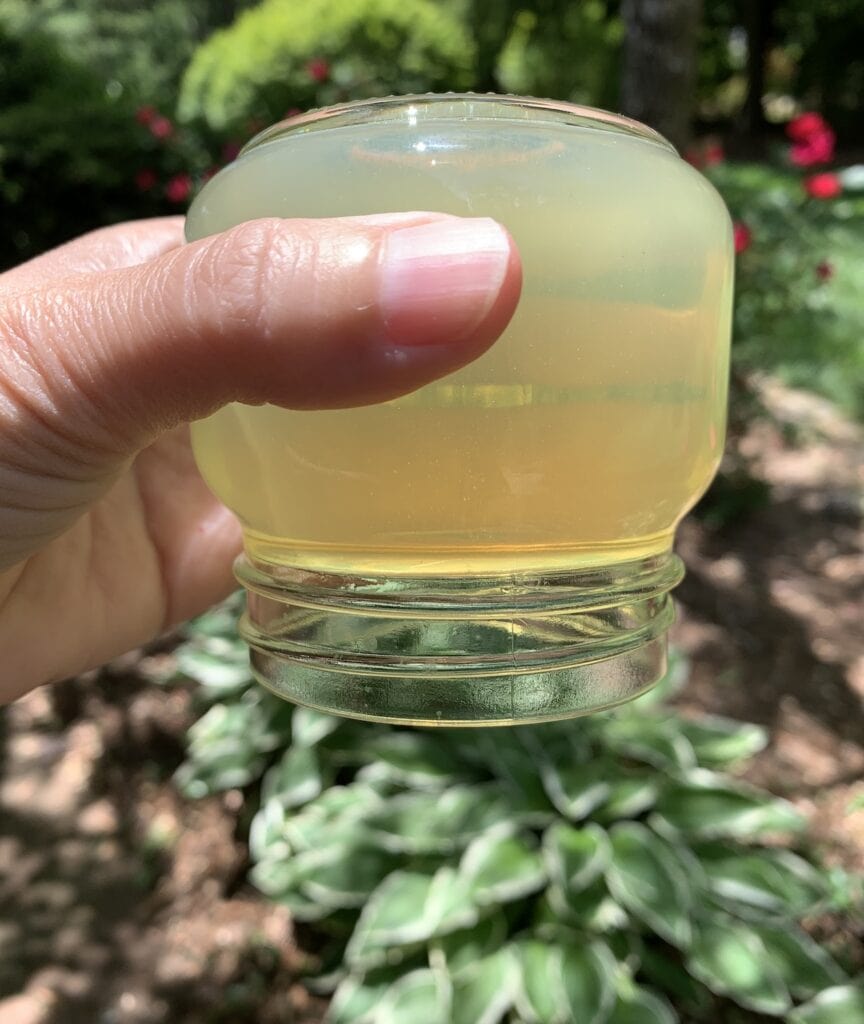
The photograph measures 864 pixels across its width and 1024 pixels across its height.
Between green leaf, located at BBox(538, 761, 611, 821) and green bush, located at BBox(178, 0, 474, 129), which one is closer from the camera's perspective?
green leaf, located at BBox(538, 761, 611, 821)

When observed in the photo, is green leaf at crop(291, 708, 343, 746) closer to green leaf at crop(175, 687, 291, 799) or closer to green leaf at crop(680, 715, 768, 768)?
green leaf at crop(175, 687, 291, 799)

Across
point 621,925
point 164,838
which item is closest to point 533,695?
point 621,925

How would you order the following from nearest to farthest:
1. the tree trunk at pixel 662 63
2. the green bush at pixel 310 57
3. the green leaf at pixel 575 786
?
1. the green leaf at pixel 575 786
2. the tree trunk at pixel 662 63
3. the green bush at pixel 310 57

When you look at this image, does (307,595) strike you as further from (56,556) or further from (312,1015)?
(312,1015)

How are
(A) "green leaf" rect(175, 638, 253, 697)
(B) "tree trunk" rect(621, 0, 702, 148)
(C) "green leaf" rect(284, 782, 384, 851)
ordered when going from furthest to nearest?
1. (B) "tree trunk" rect(621, 0, 702, 148)
2. (A) "green leaf" rect(175, 638, 253, 697)
3. (C) "green leaf" rect(284, 782, 384, 851)

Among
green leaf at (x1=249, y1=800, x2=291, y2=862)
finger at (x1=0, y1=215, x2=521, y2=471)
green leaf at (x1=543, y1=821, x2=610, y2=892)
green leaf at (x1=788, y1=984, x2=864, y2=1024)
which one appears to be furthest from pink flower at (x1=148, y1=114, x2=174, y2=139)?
green leaf at (x1=788, y1=984, x2=864, y2=1024)

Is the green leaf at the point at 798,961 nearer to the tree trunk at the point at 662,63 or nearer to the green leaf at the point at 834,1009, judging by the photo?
the green leaf at the point at 834,1009

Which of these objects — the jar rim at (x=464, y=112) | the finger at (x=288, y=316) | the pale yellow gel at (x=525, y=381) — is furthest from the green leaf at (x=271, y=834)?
the jar rim at (x=464, y=112)
